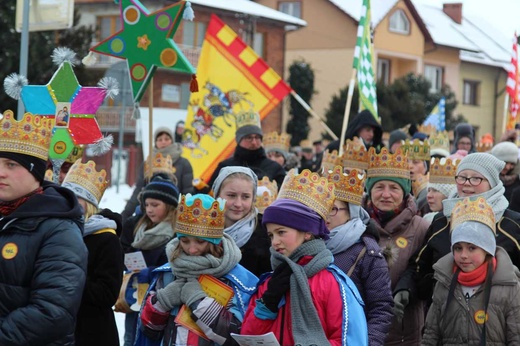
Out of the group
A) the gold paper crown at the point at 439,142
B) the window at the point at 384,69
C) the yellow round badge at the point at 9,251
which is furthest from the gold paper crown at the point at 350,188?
the window at the point at 384,69

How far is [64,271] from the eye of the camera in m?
4.01

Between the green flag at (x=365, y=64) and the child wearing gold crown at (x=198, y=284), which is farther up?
the green flag at (x=365, y=64)

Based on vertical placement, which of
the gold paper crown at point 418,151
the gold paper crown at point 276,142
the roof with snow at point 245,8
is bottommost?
the gold paper crown at point 418,151

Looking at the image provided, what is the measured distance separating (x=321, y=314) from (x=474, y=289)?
1.36 m

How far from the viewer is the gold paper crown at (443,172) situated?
789 cm

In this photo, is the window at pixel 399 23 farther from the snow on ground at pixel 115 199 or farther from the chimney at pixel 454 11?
the snow on ground at pixel 115 199

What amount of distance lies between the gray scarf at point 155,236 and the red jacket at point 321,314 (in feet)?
8.26

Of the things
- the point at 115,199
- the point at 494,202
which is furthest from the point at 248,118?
the point at 115,199

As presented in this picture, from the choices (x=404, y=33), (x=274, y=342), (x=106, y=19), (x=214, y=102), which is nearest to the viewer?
(x=274, y=342)

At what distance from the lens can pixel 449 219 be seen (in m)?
6.23

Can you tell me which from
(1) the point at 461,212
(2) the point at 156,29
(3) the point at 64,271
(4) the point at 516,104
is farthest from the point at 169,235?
(4) the point at 516,104

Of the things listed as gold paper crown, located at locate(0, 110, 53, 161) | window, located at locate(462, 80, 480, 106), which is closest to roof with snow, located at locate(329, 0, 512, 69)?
window, located at locate(462, 80, 480, 106)

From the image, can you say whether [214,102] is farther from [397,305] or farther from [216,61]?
[397,305]

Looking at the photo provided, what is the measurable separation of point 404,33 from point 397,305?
4581 cm
